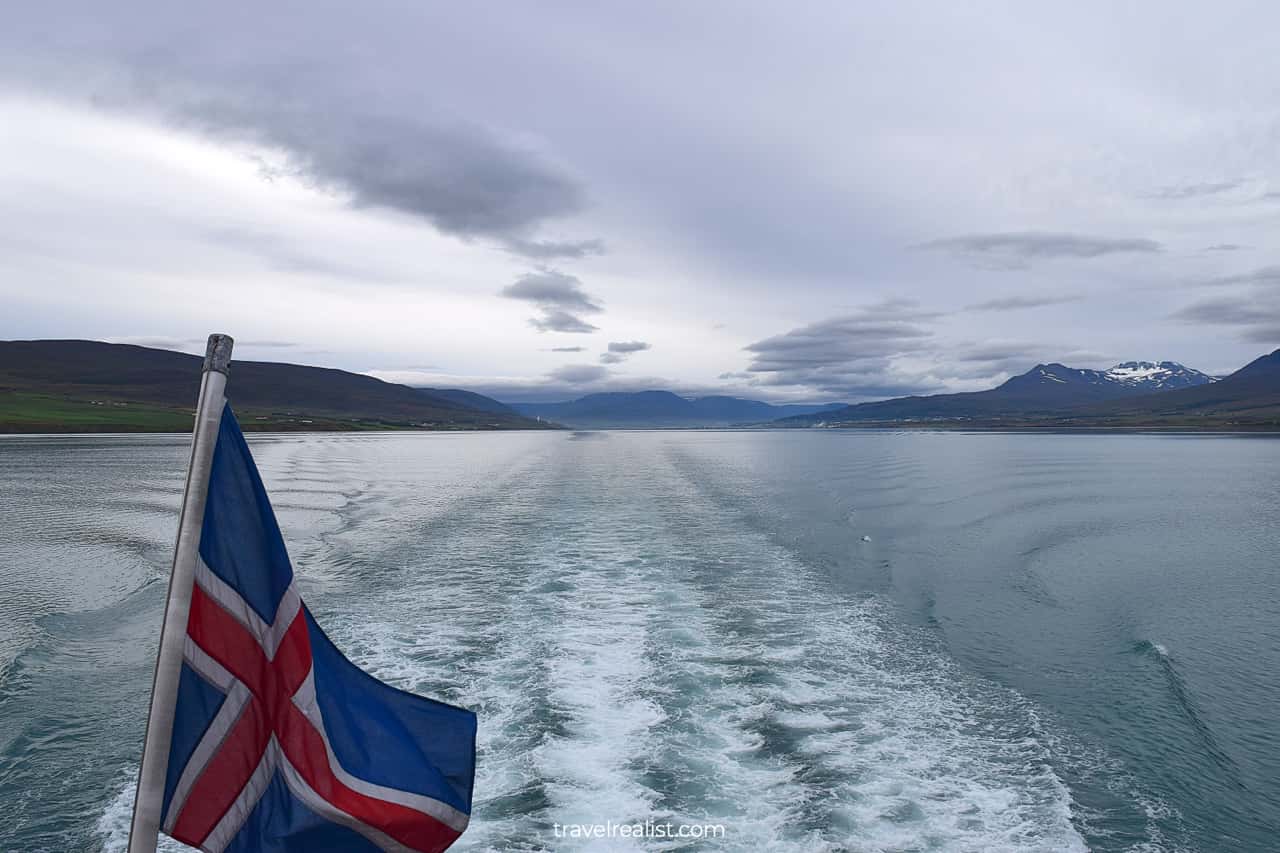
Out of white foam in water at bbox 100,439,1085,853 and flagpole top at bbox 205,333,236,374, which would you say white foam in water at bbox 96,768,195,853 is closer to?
white foam in water at bbox 100,439,1085,853

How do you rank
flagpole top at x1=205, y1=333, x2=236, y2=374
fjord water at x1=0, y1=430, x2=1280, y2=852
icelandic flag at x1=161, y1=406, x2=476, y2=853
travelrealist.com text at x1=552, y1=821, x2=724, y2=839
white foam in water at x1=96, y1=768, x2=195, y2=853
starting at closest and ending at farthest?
1. flagpole top at x1=205, y1=333, x2=236, y2=374
2. icelandic flag at x1=161, y1=406, x2=476, y2=853
3. white foam in water at x1=96, y1=768, x2=195, y2=853
4. travelrealist.com text at x1=552, y1=821, x2=724, y2=839
5. fjord water at x1=0, y1=430, x2=1280, y2=852

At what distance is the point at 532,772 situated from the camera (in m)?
11.6

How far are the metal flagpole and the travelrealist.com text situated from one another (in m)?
7.34

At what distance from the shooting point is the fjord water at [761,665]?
10789mm

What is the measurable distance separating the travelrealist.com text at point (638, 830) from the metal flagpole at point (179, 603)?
7336 millimetres

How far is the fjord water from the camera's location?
10.8 metres

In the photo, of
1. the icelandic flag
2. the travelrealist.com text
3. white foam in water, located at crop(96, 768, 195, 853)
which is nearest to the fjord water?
white foam in water, located at crop(96, 768, 195, 853)

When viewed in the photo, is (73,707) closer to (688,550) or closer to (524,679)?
(524,679)

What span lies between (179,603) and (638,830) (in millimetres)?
8291

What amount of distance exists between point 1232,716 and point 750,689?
9918 mm

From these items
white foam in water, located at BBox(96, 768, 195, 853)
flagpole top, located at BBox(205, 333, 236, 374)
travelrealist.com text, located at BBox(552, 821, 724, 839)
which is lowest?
white foam in water, located at BBox(96, 768, 195, 853)

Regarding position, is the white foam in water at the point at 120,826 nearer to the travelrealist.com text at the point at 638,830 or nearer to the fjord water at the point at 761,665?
the fjord water at the point at 761,665

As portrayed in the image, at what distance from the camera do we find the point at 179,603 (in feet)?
12.5

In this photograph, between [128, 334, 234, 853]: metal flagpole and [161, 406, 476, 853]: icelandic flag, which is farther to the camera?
[161, 406, 476, 853]: icelandic flag
